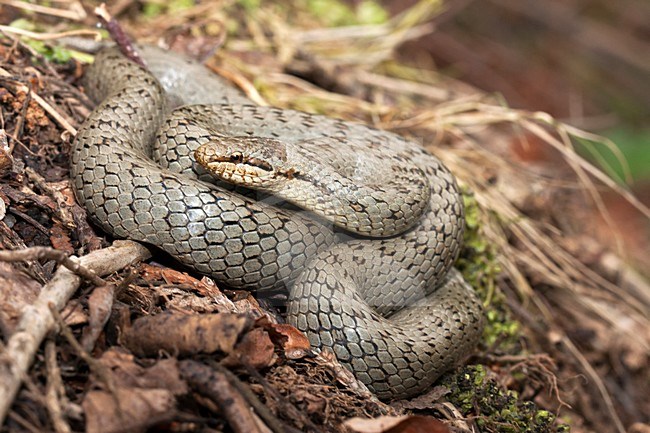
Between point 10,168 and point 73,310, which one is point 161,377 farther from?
point 10,168

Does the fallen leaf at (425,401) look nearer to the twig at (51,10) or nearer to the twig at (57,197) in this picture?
the twig at (57,197)

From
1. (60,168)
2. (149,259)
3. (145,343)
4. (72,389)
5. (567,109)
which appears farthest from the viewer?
(567,109)

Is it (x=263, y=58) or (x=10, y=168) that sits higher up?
(x=263, y=58)

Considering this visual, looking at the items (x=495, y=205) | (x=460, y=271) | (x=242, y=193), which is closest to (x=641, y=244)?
(x=495, y=205)

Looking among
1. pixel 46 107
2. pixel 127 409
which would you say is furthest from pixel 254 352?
pixel 46 107

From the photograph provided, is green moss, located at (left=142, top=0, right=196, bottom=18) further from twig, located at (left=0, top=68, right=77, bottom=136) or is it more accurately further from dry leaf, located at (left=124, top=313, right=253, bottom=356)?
dry leaf, located at (left=124, top=313, right=253, bottom=356)

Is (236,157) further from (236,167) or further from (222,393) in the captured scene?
(222,393)

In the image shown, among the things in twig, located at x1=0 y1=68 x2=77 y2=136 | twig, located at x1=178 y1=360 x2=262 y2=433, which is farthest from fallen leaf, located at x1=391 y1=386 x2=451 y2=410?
twig, located at x1=0 y1=68 x2=77 y2=136
